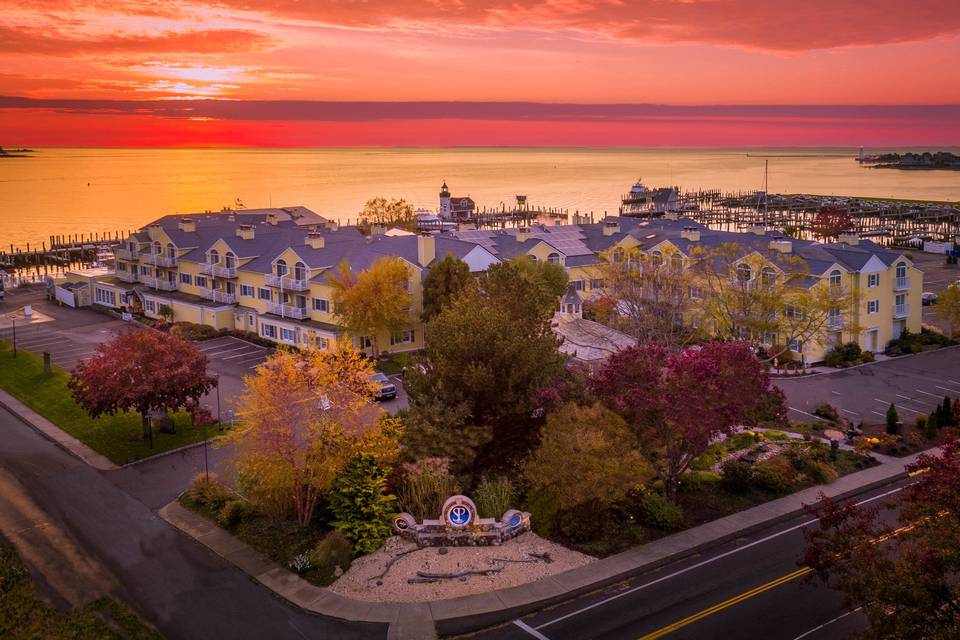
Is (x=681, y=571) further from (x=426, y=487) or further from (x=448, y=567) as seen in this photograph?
(x=426, y=487)

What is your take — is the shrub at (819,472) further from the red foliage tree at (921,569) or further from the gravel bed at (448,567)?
the red foliage tree at (921,569)

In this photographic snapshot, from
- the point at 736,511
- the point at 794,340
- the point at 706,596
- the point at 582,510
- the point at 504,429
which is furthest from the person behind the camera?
the point at 794,340

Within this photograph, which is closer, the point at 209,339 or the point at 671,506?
the point at 671,506

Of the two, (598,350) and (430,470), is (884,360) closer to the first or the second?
(598,350)

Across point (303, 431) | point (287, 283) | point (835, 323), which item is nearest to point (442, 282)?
point (287, 283)

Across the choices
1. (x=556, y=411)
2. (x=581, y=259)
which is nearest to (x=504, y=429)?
(x=556, y=411)

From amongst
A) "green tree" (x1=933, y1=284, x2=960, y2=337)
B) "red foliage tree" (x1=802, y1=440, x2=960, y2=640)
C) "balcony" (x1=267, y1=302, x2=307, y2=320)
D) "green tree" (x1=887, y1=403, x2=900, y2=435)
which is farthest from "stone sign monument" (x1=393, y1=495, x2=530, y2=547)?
"green tree" (x1=933, y1=284, x2=960, y2=337)

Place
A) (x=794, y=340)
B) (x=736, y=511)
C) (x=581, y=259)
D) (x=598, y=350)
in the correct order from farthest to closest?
(x=581, y=259)
(x=794, y=340)
(x=598, y=350)
(x=736, y=511)
